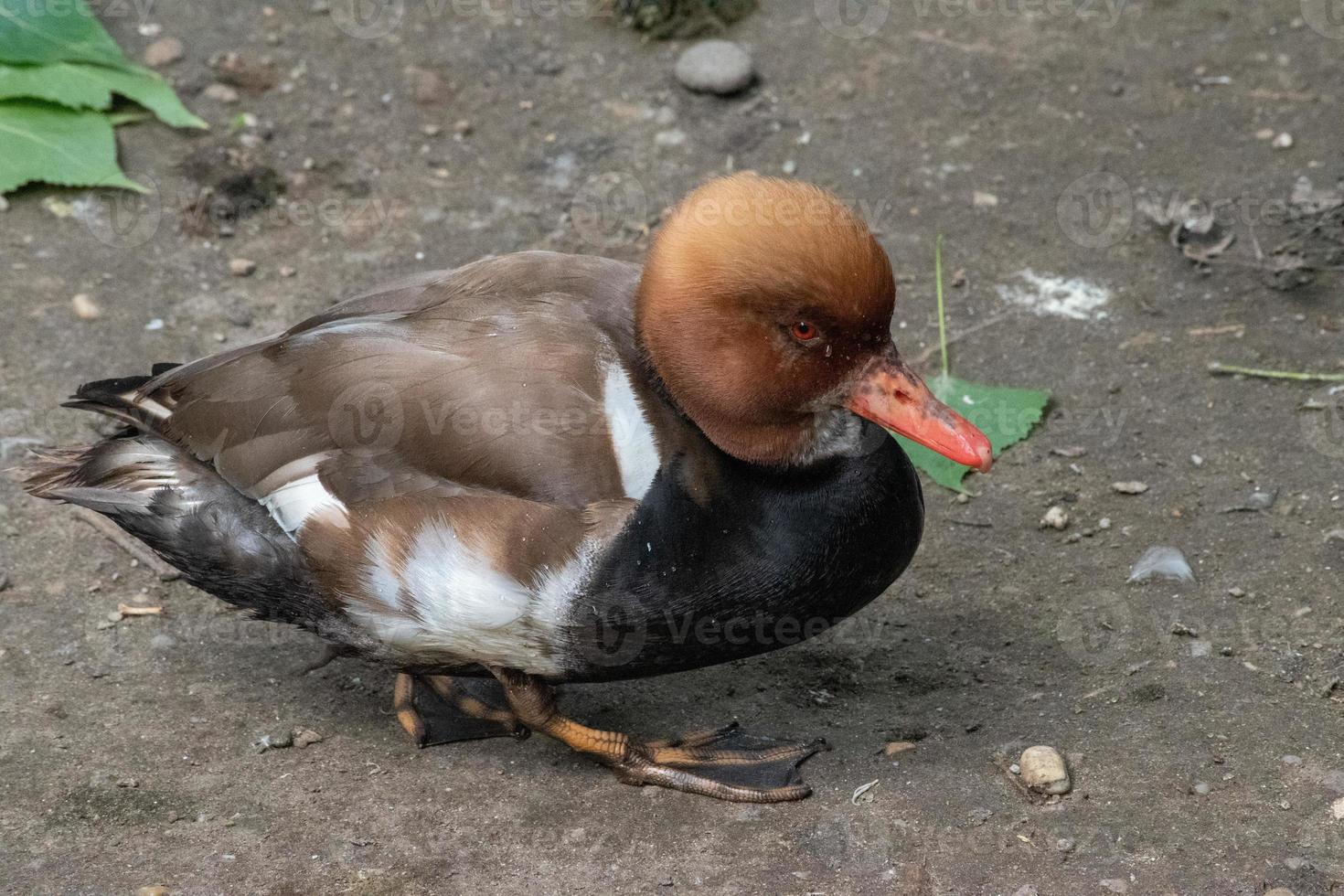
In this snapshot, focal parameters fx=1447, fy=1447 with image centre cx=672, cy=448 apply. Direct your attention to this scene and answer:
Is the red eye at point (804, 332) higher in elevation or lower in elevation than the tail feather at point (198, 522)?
higher

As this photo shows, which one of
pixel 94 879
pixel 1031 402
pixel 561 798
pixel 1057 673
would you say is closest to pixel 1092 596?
pixel 1057 673

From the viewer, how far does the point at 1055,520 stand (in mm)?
4352

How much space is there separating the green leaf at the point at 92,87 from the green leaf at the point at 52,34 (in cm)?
4

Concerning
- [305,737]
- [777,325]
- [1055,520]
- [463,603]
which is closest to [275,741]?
[305,737]

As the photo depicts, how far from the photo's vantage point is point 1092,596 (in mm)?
4043

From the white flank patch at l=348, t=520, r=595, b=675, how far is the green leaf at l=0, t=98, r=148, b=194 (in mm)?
2918

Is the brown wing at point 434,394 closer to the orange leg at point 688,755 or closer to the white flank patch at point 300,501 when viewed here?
the white flank patch at point 300,501

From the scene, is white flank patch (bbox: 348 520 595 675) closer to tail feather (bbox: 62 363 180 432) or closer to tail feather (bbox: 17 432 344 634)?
tail feather (bbox: 17 432 344 634)

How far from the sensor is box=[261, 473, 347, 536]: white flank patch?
133 inches

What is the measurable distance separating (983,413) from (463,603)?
2.14 meters

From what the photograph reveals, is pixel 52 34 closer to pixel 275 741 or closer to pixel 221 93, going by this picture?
pixel 221 93

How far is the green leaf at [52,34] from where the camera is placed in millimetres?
5574

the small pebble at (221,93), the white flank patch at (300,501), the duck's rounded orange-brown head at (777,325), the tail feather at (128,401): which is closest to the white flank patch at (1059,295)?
the duck's rounded orange-brown head at (777,325)

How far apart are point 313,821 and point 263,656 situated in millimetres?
825
